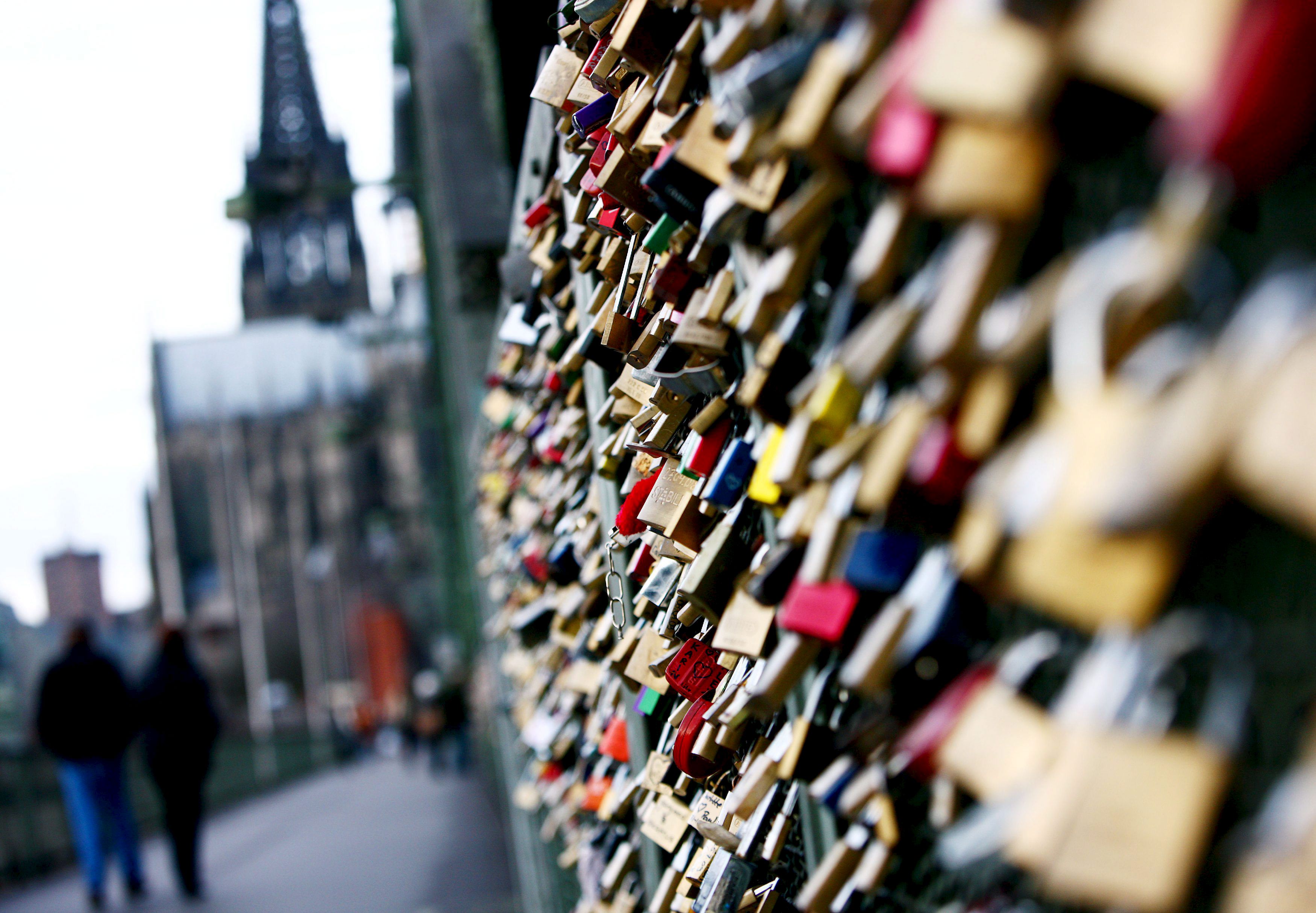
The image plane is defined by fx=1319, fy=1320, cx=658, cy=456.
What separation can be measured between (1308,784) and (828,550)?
1.53ft

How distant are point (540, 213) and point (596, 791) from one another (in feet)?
3.82

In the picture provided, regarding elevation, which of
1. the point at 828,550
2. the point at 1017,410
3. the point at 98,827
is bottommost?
the point at 98,827

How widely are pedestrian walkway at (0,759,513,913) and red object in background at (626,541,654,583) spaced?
4398mm

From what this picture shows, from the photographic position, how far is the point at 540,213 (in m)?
2.62

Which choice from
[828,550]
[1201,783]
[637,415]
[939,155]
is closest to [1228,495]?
[1201,783]

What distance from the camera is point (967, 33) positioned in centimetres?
73

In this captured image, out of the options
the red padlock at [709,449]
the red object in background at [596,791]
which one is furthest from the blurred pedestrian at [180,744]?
the red padlock at [709,449]

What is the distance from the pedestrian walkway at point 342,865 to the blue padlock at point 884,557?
537cm

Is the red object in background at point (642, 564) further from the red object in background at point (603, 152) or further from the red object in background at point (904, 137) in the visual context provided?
the red object in background at point (904, 137)

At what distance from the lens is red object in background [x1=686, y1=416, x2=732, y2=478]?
58.5 inches

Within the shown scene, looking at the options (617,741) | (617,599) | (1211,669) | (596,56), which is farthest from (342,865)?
(1211,669)

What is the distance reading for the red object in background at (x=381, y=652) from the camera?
60.9 metres

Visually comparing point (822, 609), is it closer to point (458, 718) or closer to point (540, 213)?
point (540, 213)

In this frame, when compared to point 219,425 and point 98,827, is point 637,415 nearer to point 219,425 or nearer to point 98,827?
point 98,827
